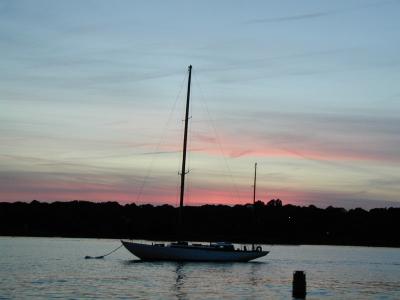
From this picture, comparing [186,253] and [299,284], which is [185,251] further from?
[299,284]

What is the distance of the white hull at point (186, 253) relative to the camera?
249 feet

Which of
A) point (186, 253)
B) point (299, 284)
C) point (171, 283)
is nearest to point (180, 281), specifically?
point (171, 283)

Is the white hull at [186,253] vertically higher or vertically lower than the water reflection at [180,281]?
higher

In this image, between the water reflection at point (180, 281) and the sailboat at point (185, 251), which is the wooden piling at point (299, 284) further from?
the sailboat at point (185, 251)

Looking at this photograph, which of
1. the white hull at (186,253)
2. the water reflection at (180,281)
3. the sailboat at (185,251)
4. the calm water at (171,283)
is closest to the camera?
the water reflection at (180,281)

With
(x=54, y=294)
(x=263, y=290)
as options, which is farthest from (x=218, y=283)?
(x=54, y=294)

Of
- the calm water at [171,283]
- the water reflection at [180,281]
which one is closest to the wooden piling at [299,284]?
the calm water at [171,283]

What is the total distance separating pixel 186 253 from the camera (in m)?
75.9

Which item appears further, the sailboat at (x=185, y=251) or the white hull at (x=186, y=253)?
the white hull at (x=186, y=253)

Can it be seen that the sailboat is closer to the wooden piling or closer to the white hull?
the white hull

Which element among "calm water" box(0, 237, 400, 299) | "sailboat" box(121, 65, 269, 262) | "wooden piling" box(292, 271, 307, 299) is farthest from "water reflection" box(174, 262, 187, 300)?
"wooden piling" box(292, 271, 307, 299)

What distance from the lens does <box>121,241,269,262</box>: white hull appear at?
76.0 meters

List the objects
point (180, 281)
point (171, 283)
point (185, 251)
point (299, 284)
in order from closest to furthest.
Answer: point (299, 284) → point (171, 283) → point (180, 281) → point (185, 251)

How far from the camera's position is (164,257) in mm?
77438
